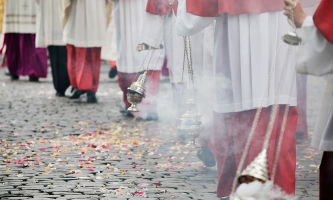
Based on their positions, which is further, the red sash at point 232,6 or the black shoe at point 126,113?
the black shoe at point 126,113

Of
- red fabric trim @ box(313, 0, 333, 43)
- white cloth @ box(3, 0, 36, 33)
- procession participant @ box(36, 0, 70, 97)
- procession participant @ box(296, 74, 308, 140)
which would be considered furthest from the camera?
white cloth @ box(3, 0, 36, 33)

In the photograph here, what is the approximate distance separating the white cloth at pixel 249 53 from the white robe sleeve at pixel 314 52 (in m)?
0.87

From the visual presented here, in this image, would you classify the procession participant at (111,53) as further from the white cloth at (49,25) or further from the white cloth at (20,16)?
the white cloth at (49,25)

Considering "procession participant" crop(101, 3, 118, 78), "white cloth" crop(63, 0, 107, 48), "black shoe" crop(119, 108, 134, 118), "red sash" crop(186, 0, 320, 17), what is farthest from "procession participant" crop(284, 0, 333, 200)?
"procession participant" crop(101, 3, 118, 78)

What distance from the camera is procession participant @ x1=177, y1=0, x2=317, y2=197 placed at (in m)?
4.54

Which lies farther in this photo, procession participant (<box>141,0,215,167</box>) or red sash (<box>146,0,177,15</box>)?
red sash (<box>146,0,177,15</box>)

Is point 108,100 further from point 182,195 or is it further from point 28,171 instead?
point 182,195

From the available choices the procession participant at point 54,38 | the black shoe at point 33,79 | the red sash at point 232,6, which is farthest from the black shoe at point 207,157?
the black shoe at point 33,79

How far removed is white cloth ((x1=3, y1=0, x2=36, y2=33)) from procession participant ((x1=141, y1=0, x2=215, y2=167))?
18.6 feet

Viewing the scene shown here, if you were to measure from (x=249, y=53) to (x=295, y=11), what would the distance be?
948 mm

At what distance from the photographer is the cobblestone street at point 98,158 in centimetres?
535

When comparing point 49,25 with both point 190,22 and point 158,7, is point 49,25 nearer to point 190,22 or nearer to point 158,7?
point 158,7

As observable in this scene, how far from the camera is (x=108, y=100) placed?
1107 cm

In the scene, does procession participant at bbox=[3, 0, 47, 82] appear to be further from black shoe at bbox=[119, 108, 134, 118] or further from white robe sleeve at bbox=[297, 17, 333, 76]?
white robe sleeve at bbox=[297, 17, 333, 76]
